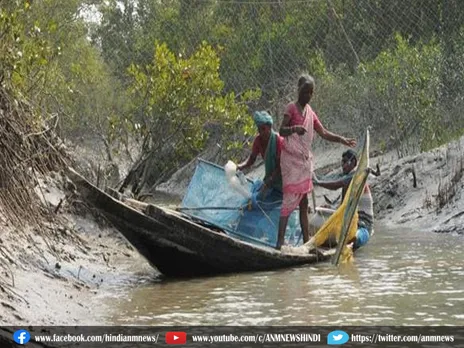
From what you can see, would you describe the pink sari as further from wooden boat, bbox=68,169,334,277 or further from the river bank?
the river bank

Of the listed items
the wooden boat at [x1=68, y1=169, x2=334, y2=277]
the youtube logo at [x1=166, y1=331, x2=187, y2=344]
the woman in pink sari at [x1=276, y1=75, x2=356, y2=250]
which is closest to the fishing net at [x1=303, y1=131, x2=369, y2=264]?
the woman in pink sari at [x1=276, y1=75, x2=356, y2=250]

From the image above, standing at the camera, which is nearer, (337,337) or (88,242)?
(337,337)

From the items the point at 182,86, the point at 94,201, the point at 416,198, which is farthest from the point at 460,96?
Answer: the point at 94,201

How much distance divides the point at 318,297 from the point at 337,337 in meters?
1.43

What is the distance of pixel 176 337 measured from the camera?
5.57 metres

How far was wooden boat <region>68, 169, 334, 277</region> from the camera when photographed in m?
7.47

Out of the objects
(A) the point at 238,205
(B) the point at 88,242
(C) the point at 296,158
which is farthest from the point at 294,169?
(B) the point at 88,242

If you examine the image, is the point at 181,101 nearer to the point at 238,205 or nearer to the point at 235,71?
the point at 238,205

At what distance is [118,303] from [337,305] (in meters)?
1.64

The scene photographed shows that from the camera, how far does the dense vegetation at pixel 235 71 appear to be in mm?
12672

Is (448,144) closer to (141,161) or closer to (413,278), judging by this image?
(141,161)

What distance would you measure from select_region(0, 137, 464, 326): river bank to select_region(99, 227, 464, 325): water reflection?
38 centimetres

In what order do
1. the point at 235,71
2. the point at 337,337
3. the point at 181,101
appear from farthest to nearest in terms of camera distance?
the point at 235,71 < the point at 181,101 < the point at 337,337

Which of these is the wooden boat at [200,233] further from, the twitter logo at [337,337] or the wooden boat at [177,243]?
the twitter logo at [337,337]
